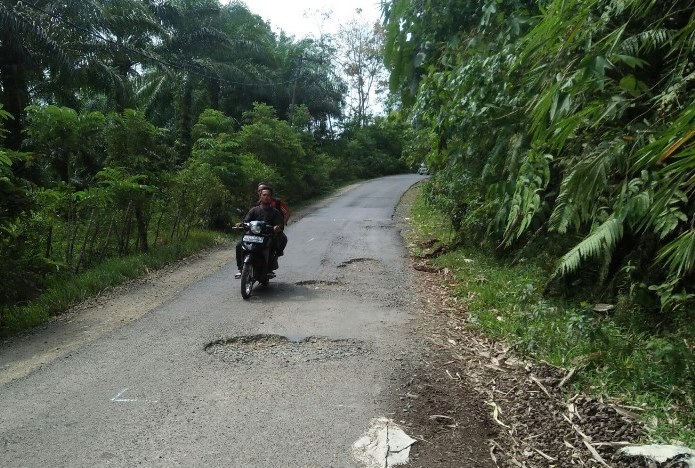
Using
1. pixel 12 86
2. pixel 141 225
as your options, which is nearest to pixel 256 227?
pixel 141 225

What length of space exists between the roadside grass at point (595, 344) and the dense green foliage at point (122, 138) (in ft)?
18.3

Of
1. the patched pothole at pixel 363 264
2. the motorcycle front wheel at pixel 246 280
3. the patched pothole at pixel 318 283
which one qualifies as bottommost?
the patched pothole at pixel 363 264

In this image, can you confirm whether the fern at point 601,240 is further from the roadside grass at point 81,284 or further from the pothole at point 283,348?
the roadside grass at point 81,284

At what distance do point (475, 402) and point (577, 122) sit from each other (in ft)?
7.39

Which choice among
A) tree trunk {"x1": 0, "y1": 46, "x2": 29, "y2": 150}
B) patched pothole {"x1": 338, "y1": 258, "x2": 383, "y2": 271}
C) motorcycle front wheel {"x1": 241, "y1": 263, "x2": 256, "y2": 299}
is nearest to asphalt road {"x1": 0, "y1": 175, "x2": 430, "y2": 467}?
motorcycle front wheel {"x1": 241, "y1": 263, "x2": 256, "y2": 299}

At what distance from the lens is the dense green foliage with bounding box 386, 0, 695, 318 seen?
3008mm

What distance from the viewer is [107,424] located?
3.79m

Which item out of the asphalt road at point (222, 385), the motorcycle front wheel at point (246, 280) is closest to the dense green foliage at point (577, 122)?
the asphalt road at point (222, 385)

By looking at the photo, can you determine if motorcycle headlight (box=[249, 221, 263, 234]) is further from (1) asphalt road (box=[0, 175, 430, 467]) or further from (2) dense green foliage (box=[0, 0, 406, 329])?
(2) dense green foliage (box=[0, 0, 406, 329])

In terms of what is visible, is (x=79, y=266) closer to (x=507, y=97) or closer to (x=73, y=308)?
(x=73, y=308)

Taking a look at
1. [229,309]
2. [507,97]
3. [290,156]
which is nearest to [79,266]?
[229,309]

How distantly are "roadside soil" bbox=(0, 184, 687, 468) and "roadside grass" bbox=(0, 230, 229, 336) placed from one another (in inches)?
11.8

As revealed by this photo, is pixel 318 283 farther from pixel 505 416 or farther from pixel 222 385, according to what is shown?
pixel 505 416

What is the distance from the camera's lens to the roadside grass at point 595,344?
11.9 ft
